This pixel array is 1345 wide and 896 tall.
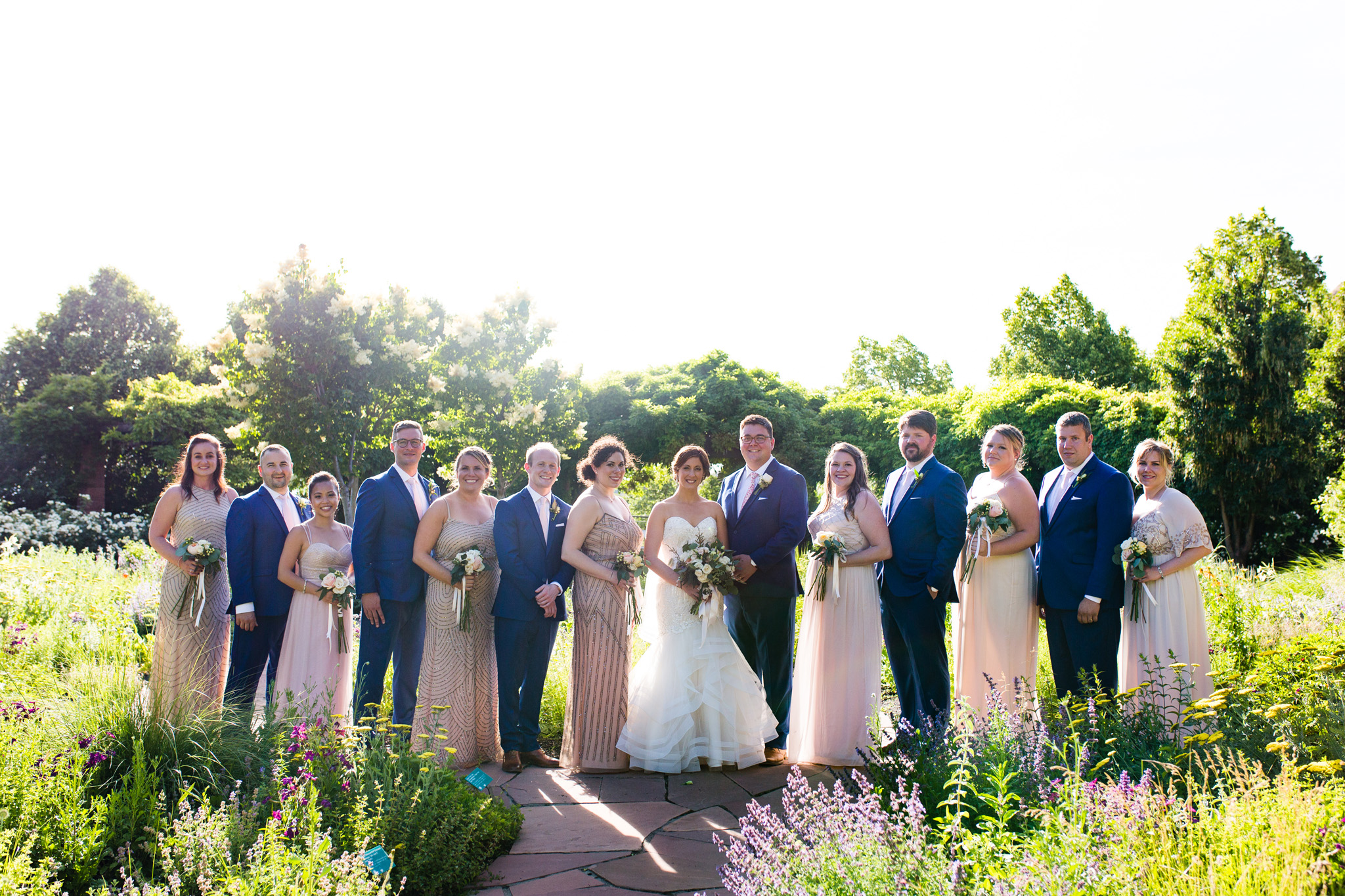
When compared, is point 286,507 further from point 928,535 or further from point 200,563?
point 928,535

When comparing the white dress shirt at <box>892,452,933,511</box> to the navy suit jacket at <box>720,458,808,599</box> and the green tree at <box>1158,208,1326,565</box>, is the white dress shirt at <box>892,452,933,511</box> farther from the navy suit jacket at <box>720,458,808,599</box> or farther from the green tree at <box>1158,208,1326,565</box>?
the green tree at <box>1158,208,1326,565</box>

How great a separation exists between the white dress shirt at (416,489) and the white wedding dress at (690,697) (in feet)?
5.55

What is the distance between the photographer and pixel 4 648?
6031mm

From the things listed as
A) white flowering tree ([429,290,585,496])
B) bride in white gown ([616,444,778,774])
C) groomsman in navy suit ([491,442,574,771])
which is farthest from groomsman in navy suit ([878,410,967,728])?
white flowering tree ([429,290,585,496])

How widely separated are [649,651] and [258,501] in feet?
9.37

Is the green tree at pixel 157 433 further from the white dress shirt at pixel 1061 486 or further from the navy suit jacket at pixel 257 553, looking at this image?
the white dress shirt at pixel 1061 486

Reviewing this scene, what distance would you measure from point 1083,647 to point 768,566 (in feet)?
6.60

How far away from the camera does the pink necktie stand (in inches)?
222

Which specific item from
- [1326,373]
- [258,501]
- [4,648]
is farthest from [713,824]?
[1326,373]

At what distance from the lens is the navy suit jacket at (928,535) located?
17.0 feet

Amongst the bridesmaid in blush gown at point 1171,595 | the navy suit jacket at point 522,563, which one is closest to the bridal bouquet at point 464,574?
the navy suit jacket at point 522,563

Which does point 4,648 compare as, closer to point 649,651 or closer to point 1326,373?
point 649,651

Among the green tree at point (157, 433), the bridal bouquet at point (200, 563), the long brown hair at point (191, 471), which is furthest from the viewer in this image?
the green tree at point (157, 433)

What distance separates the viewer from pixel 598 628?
546 centimetres
